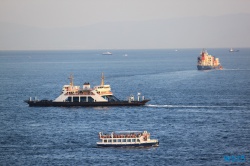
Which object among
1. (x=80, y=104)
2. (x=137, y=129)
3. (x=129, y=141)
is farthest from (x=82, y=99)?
(x=129, y=141)

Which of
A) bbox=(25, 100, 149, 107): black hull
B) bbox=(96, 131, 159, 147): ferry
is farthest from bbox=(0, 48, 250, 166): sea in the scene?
bbox=(25, 100, 149, 107): black hull

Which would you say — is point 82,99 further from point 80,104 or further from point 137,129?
point 137,129

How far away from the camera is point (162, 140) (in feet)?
363

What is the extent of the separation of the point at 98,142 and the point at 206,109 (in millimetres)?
50546

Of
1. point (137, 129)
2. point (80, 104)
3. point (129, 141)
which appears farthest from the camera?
point (80, 104)

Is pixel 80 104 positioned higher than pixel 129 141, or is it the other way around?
pixel 80 104

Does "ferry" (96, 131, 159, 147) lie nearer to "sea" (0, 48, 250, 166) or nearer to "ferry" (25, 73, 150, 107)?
"sea" (0, 48, 250, 166)

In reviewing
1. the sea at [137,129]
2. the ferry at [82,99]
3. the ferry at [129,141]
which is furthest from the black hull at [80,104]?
the ferry at [129,141]

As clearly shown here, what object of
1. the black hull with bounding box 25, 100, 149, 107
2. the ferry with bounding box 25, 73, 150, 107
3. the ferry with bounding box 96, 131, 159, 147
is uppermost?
the ferry with bounding box 25, 73, 150, 107

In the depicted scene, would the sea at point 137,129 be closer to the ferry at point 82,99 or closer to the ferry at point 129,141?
the ferry at point 129,141

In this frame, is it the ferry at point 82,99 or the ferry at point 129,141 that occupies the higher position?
the ferry at point 82,99

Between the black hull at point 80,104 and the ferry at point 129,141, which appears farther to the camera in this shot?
the black hull at point 80,104

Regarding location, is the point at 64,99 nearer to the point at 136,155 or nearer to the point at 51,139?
the point at 51,139

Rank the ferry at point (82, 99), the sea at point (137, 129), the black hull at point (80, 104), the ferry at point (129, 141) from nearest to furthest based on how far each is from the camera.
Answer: the sea at point (137, 129) → the ferry at point (129, 141) → the black hull at point (80, 104) → the ferry at point (82, 99)
